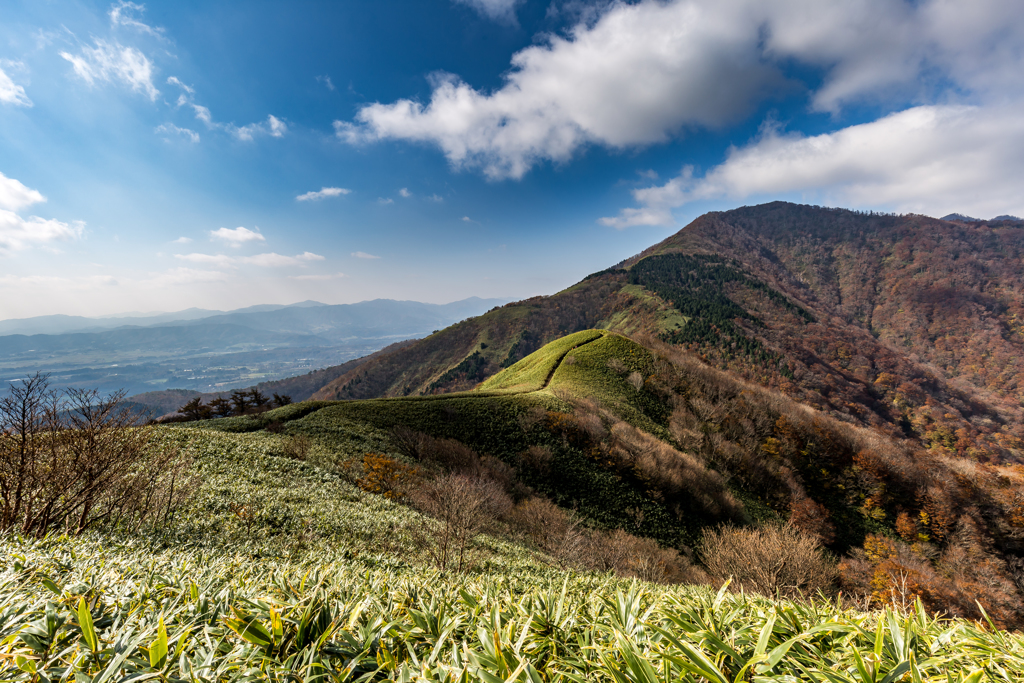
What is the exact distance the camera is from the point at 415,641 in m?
2.98

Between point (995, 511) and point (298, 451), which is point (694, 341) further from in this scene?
point (298, 451)

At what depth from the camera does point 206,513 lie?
38.0 ft

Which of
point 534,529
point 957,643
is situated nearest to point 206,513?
point 534,529

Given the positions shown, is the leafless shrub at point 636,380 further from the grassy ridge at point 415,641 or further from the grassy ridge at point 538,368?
the grassy ridge at point 415,641

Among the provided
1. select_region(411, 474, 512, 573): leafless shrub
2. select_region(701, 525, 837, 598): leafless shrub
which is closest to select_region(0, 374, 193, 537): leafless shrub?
select_region(411, 474, 512, 573): leafless shrub

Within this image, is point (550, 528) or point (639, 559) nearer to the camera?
point (639, 559)

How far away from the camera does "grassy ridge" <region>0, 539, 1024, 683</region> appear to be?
7.52 feet

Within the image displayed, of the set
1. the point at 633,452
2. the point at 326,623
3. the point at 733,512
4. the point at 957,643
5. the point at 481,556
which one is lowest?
the point at 733,512

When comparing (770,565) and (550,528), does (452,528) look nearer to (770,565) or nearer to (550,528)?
(550,528)

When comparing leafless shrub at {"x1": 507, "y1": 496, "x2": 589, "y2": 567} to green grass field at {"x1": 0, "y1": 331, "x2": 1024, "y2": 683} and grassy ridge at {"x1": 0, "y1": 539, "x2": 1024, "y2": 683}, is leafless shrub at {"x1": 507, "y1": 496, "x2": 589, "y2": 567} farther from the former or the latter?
grassy ridge at {"x1": 0, "y1": 539, "x2": 1024, "y2": 683}

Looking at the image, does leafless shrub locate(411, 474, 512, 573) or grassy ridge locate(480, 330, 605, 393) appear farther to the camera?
grassy ridge locate(480, 330, 605, 393)

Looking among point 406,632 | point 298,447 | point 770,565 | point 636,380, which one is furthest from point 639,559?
point 636,380

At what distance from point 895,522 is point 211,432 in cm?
7030

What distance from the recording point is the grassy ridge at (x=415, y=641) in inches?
90.2
